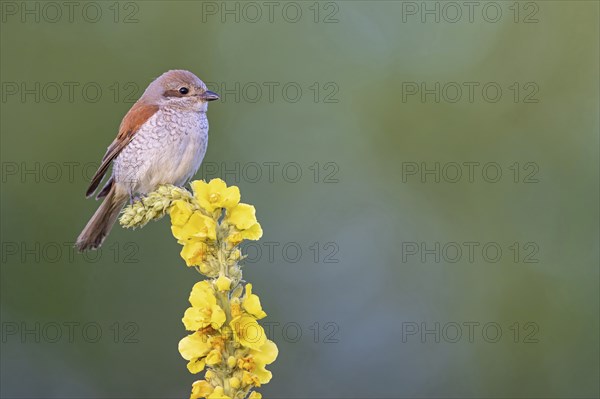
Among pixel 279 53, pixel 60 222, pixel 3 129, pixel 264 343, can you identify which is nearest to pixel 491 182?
pixel 279 53

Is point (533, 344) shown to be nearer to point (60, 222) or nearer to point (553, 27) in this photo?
point (553, 27)

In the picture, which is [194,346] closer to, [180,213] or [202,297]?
[202,297]

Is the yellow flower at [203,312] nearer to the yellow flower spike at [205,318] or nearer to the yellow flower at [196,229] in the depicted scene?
the yellow flower spike at [205,318]

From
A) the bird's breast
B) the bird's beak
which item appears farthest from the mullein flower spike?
the bird's beak

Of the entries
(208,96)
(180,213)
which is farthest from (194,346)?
(208,96)

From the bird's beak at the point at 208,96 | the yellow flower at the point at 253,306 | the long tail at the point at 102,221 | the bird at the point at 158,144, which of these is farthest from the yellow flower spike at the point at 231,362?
the bird's beak at the point at 208,96

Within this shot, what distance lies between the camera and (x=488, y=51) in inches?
396

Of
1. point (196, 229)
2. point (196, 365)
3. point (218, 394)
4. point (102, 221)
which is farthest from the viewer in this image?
point (102, 221)

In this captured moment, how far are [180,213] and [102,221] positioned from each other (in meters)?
3.73

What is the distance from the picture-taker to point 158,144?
593cm

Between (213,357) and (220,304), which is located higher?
(220,304)

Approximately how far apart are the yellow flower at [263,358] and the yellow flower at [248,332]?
0.09 ft

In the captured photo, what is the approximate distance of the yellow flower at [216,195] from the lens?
2.28 m

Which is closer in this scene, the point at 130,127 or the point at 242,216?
the point at 242,216
